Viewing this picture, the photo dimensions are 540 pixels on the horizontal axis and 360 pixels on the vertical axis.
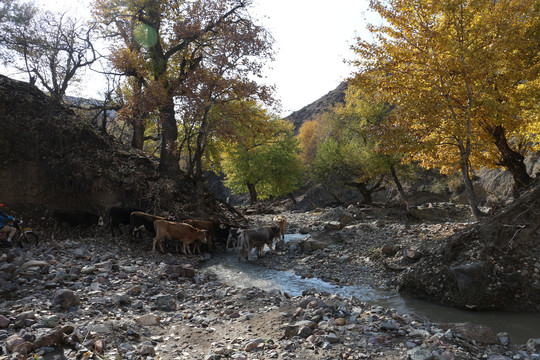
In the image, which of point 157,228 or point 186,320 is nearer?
point 186,320

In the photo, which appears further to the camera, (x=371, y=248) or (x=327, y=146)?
(x=327, y=146)

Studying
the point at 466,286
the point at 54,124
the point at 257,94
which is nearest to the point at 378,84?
the point at 257,94

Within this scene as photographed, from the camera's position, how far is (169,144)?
1639 cm

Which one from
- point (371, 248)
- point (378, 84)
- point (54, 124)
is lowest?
point (371, 248)

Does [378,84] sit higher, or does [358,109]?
[358,109]

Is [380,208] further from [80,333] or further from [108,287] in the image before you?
[80,333]

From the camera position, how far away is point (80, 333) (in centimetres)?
486

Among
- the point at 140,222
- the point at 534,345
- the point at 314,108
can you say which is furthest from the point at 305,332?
the point at 314,108

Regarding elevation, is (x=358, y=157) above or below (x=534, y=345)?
above

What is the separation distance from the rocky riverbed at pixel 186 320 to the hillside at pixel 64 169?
434 centimetres

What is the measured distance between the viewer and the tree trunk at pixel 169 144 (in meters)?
16.4

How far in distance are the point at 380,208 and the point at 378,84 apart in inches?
556

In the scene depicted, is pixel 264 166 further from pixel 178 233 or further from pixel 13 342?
pixel 13 342

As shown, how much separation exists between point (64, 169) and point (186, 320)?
439 inches
